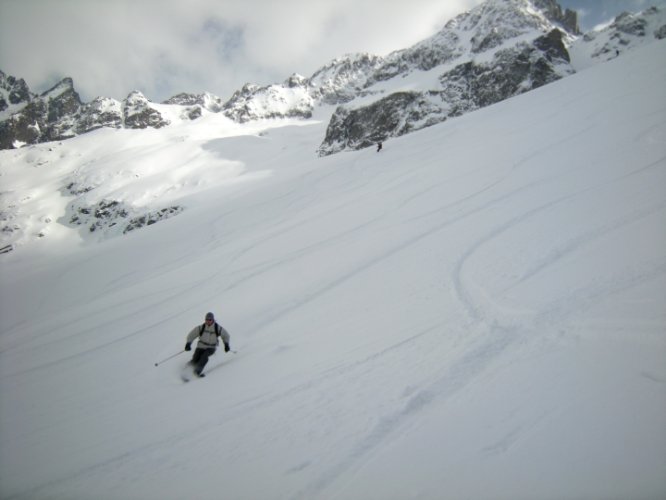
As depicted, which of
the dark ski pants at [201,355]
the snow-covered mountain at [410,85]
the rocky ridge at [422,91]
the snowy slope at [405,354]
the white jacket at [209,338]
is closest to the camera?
the snowy slope at [405,354]

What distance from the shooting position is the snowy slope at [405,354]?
3408mm

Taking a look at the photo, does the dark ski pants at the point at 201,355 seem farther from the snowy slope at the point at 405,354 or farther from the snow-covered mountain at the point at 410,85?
the snow-covered mountain at the point at 410,85

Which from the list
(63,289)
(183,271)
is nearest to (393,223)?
(183,271)

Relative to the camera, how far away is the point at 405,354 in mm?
5184

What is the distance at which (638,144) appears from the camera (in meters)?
11.4

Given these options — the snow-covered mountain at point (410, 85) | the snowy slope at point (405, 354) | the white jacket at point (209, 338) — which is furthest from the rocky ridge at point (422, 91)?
the white jacket at point (209, 338)

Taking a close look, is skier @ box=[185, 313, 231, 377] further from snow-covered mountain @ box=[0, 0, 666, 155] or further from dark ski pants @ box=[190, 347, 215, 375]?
snow-covered mountain @ box=[0, 0, 666, 155]

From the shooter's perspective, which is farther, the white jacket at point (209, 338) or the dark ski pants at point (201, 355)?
the white jacket at point (209, 338)

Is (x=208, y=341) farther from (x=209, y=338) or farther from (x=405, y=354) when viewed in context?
(x=405, y=354)

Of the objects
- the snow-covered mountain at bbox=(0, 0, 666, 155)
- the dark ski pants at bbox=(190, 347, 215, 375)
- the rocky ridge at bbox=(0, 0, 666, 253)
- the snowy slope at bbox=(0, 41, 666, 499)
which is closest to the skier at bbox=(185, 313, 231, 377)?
the dark ski pants at bbox=(190, 347, 215, 375)

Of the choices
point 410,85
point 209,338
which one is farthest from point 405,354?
point 410,85

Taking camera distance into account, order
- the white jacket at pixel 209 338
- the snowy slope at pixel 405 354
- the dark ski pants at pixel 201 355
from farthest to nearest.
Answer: the white jacket at pixel 209 338 < the dark ski pants at pixel 201 355 < the snowy slope at pixel 405 354

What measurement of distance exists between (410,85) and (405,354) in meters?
95.1

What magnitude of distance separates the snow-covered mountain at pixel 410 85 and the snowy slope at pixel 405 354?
66.8 m
